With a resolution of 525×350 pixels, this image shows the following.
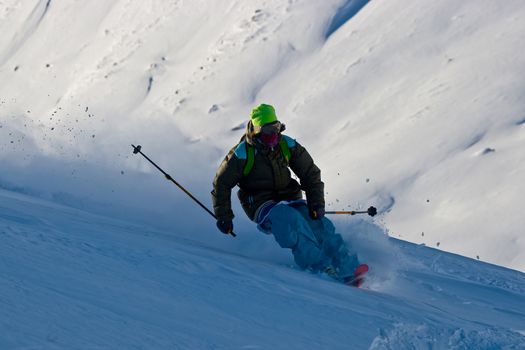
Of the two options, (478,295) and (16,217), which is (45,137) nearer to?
(16,217)

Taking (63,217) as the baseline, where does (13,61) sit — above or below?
above

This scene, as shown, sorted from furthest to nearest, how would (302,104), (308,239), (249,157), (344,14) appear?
(344,14)
(302,104)
(249,157)
(308,239)

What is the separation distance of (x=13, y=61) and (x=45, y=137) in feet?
102

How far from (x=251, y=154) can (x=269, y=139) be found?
243mm

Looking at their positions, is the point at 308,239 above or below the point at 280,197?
below

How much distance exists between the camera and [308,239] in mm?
7215

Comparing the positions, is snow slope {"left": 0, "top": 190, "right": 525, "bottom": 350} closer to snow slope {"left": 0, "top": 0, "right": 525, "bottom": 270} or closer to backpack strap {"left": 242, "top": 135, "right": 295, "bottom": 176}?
backpack strap {"left": 242, "top": 135, "right": 295, "bottom": 176}

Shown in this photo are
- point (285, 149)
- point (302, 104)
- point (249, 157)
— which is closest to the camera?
point (249, 157)

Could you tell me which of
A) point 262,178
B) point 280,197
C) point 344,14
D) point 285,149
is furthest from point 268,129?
point 344,14

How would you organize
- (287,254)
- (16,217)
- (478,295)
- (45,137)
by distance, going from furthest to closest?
(45,137) → (287,254) → (478,295) → (16,217)

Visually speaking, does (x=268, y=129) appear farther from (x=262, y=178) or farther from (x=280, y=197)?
(x=280, y=197)

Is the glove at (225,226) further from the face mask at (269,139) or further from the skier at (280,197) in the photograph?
the face mask at (269,139)

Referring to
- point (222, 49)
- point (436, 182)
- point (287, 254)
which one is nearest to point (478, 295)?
point (287, 254)

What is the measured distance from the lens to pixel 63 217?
6.51 metres
